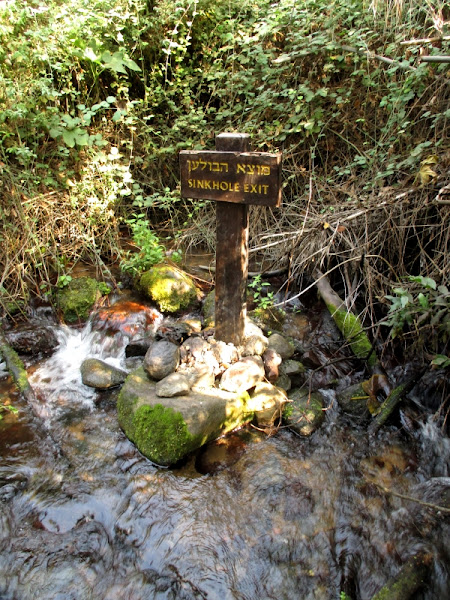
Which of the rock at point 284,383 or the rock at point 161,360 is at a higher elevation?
the rock at point 161,360

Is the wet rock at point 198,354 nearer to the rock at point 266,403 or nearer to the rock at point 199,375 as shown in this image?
the rock at point 199,375

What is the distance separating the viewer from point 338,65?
5223mm

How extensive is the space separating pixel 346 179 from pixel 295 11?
7.11 ft

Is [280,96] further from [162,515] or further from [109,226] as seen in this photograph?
[162,515]

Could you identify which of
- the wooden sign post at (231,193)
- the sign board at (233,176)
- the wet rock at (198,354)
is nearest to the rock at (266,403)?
the wet rock at (198,354)

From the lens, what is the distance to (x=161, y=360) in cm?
375

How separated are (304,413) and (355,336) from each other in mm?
1006

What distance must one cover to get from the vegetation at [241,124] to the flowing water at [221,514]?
1633 mm

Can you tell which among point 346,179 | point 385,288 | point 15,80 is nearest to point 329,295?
point 385,288

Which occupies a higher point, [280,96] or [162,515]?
[280,96]

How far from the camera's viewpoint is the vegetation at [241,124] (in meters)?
4.39

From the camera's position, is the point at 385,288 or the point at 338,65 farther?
the point at 338,65

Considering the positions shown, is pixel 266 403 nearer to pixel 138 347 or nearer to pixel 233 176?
pixel 138 347

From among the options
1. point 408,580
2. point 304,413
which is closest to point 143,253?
point 304,413
